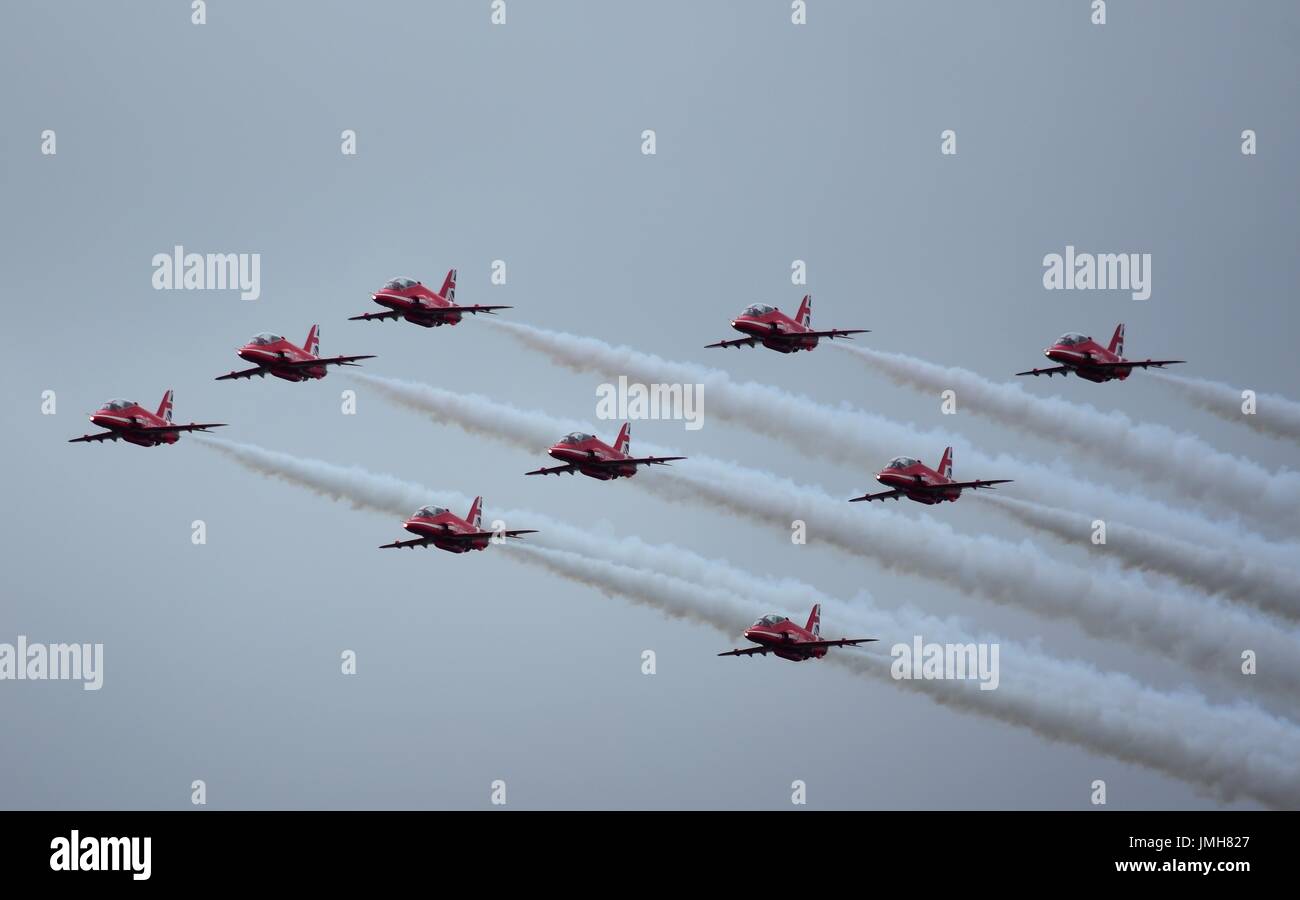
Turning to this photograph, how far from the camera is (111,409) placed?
152m

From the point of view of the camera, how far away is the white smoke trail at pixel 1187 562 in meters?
154

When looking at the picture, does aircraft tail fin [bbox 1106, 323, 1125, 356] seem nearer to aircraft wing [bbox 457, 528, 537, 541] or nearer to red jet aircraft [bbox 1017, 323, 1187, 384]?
red jet aircraft [bbox 1017, 323, 1187, 384]

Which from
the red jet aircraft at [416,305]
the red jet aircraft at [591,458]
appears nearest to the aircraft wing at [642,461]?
the red jet aircraft at [591,458]

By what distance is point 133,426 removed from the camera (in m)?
152

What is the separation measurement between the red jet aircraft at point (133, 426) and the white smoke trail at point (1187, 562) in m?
37.7

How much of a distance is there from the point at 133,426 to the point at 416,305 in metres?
13.9

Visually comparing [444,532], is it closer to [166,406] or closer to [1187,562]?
[166,406]

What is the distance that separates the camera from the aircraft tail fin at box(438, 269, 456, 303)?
15375 centimetres

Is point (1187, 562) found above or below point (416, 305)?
below

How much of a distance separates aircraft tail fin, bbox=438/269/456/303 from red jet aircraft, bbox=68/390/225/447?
12.7 m

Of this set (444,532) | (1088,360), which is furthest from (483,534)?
(1088,360)

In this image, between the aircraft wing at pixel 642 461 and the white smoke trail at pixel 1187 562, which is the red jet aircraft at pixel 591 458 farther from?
the white smoke trail at pixel 1187 562
